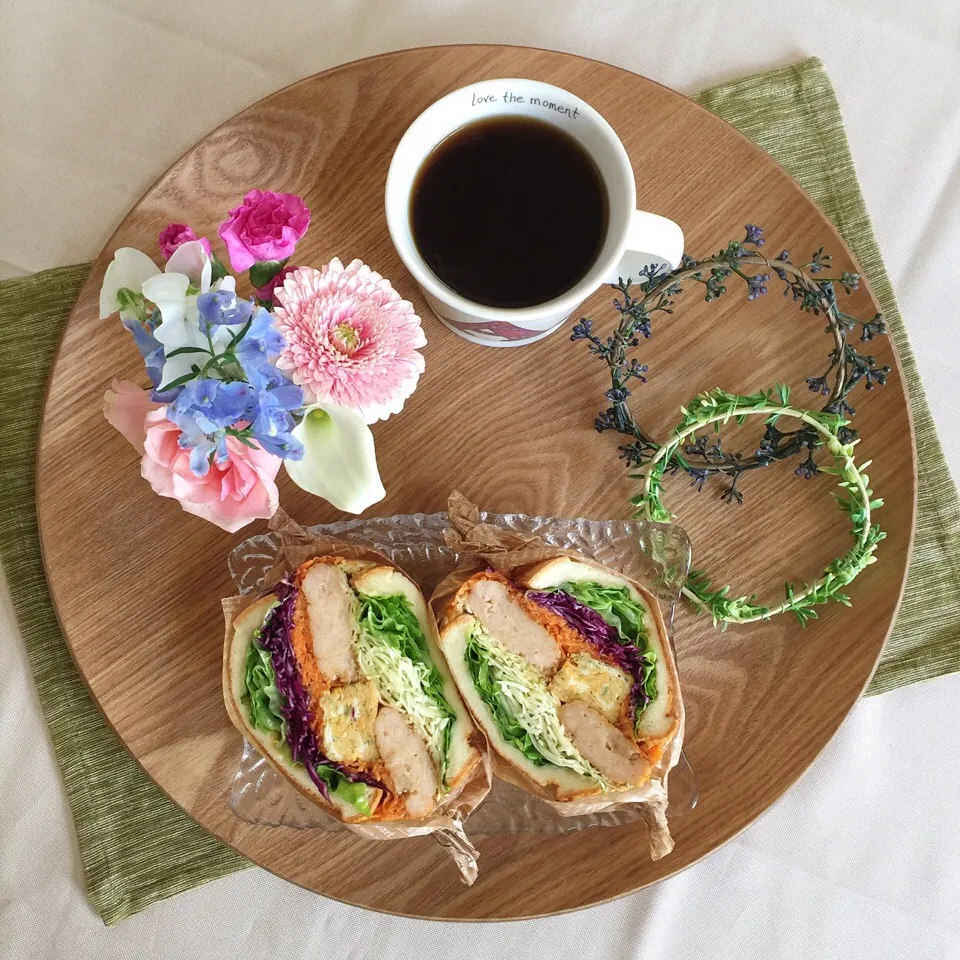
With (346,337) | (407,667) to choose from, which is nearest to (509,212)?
(346,337)

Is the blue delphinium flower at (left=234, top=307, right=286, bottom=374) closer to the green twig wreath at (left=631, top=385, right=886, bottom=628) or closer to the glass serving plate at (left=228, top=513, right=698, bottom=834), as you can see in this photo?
the glass serving plate at (left=228, top=513, right=698, bottom=834)

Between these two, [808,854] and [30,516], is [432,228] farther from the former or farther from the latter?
[808,854]

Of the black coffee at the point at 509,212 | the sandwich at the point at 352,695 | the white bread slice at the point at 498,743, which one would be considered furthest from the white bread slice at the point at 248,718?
the black coffee at the point at 509,212

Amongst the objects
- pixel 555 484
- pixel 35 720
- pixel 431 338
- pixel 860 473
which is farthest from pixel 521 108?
pixel 35 720

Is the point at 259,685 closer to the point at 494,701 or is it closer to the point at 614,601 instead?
the point at 494,701

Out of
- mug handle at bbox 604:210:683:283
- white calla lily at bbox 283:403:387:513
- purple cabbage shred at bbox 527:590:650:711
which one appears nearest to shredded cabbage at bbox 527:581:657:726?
purple cabbage shred at bbox 527:590:650:711

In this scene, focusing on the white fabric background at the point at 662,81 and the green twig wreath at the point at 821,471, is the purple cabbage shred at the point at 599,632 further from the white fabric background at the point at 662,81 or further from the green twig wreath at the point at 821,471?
the white fabric background at the point at 662,81
